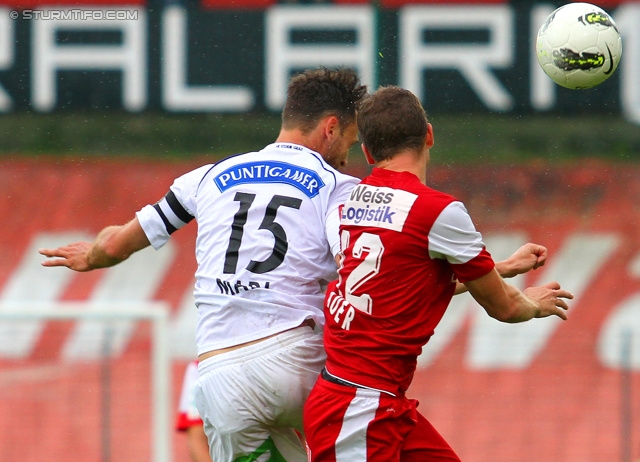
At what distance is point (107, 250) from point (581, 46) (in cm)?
199

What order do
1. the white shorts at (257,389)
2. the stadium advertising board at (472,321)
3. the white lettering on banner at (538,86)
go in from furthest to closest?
the white lettering on banner at (538,86), the stadium advertising board at (472,321), the white shorts at (257,389)

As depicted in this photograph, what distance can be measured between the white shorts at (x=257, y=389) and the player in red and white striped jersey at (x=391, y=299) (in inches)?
5.7

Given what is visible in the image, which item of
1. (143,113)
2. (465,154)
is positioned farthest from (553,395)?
(143,113)

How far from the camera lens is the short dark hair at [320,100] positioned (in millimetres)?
3688

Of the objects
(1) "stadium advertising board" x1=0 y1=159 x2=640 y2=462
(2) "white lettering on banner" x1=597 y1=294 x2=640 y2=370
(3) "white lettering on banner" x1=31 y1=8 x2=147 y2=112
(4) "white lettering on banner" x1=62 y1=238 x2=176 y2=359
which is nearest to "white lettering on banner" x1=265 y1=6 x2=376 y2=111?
(3) "white lettering on banner" x1=31 y1=8 x2=147 y2=112

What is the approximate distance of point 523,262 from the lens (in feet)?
11.1

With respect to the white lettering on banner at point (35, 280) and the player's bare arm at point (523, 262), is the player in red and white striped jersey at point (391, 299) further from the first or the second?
the white lettering on banner at point (35, 280)

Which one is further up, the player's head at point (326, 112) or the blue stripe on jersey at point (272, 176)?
the player's head at point (326, 112)

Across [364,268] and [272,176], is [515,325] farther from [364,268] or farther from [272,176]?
[364,268]

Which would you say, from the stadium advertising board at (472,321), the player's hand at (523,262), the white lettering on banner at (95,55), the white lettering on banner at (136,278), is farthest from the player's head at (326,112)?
the white lettering on banner at (136,278)

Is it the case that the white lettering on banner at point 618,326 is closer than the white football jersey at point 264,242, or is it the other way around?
the white football jersey at point 264,242

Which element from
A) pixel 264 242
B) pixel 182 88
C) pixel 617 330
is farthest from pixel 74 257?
pixel 617 330

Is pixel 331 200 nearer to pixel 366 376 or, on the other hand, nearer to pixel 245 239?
pixel 245 239

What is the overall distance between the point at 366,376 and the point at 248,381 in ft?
1.40
